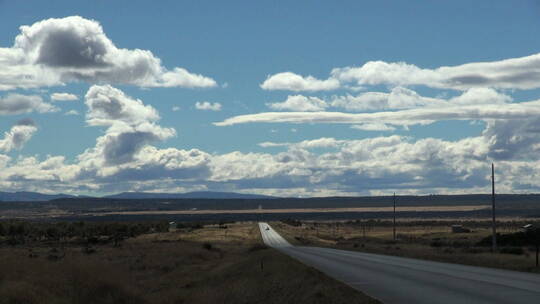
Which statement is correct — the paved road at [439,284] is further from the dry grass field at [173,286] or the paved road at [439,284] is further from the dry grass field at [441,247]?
the dry grass field at [441,247]

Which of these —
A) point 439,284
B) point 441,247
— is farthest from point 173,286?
point 441,247

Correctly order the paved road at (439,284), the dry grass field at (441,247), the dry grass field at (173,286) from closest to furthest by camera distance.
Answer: the paved road at (439,284) < the dry grass field at (173,286) < the dry grass field at (441,247)

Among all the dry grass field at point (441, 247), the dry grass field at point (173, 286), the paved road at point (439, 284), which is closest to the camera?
the paved road at point (439, 284)

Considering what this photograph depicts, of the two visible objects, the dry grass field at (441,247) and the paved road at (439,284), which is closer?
the paved road at (439,284)

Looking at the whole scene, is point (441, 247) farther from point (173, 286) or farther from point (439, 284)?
point (439, 284)

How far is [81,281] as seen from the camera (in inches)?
1270

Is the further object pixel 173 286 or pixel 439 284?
pixel 173 286

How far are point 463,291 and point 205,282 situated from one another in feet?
64.1

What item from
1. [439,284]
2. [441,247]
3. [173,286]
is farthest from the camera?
[441,247]

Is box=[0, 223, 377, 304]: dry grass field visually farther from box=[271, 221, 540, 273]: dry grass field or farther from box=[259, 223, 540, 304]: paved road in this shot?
box=[271, 221, 540, 273]: dry grass field

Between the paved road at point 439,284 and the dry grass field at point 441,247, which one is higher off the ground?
the paved road at point 439,284

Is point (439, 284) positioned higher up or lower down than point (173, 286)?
higher up

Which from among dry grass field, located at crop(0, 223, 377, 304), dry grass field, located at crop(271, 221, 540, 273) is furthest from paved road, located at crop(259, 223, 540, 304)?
dry grass field, located at crop(271, 221, 540, 273)

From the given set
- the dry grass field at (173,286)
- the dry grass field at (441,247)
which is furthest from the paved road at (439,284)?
the dry grass field at (441,247)
